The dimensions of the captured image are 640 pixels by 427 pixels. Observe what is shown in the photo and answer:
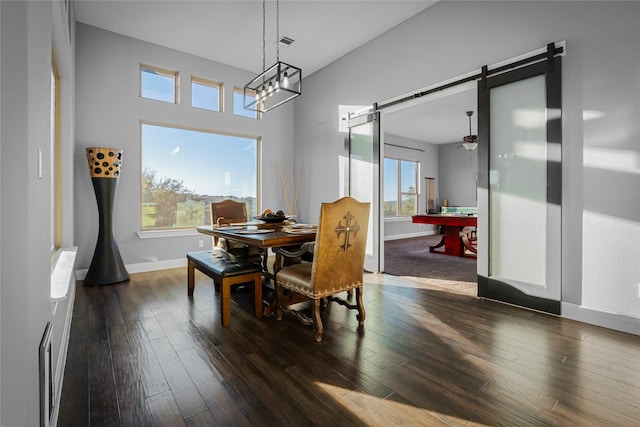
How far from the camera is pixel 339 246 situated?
230cm

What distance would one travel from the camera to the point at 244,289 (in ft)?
11.7

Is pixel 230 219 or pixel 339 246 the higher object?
pixel 230 219

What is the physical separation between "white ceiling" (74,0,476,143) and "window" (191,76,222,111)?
405 millimetres

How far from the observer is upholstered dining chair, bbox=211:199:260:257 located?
3.60m

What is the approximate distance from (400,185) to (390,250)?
2955mm

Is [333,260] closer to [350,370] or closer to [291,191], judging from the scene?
[350,370]

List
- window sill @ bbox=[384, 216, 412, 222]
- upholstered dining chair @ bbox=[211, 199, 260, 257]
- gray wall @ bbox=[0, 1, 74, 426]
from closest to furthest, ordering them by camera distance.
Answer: gray wall @ bbox=[0, 1, 74, 426] → upholstered dining chair @ bbox=[211, 199, 260, 257] → window sill @ bbox=[384, 216, 412, 222]

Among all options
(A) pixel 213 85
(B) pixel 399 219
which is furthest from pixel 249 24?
(B) pixel 399 219

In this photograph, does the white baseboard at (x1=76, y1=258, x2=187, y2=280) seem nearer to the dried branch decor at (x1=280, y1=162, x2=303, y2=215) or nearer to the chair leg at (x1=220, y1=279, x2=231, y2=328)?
the dried branch decor at (x1=280, y1=162, x2=303, y2=215)

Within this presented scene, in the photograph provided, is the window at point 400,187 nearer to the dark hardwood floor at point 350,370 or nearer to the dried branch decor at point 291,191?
the dried branch decor at point 291,191

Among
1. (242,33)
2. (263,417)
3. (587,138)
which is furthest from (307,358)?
(242,33)

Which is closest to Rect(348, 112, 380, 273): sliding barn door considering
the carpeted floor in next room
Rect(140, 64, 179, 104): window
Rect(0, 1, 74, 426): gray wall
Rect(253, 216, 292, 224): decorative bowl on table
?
the carpeted floor in next room

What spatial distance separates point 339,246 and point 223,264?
3.65 feet

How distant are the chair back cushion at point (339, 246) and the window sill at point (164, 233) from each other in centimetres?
328
